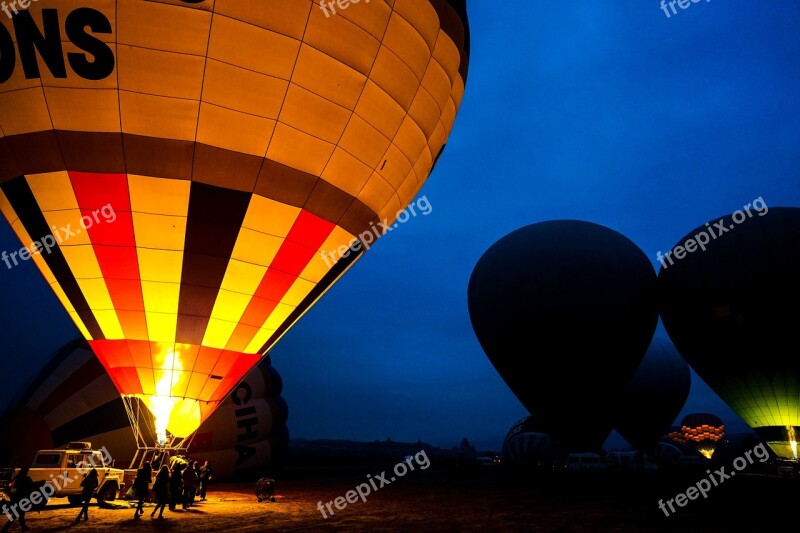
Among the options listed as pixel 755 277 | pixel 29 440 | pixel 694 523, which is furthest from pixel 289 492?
pixel 755 277

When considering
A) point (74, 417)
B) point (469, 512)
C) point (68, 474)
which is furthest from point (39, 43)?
point (469, 512)

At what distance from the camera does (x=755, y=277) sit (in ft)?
67.8

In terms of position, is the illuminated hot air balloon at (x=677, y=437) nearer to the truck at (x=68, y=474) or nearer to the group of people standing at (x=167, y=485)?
the group of people standing at (x=167, y=485)

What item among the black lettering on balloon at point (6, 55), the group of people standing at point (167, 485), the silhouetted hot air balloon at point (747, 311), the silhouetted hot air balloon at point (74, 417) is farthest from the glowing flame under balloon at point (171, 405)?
the silhouetted hot air balloon at point (747, 311)

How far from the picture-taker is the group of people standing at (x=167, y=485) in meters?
8.90

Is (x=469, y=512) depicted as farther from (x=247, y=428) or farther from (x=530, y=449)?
(x=530, y=449)

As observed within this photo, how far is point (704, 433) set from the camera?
174 ft

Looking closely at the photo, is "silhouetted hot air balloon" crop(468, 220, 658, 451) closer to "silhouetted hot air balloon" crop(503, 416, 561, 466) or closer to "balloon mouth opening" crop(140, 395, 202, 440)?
"silhouetted hot air balloon" crop(503, 416, 561, 466)

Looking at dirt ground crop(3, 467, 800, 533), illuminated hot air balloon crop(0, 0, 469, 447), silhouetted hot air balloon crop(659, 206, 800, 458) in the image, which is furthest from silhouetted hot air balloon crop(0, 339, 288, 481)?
silhouetted hot air balloon crop(659, 206, 800, 458)

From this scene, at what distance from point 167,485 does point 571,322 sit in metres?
15.8

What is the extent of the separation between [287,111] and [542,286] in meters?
15.4

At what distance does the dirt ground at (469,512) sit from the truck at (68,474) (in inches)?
12.4

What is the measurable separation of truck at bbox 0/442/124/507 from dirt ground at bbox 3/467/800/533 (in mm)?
314

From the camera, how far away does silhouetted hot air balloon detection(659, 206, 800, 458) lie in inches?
801
